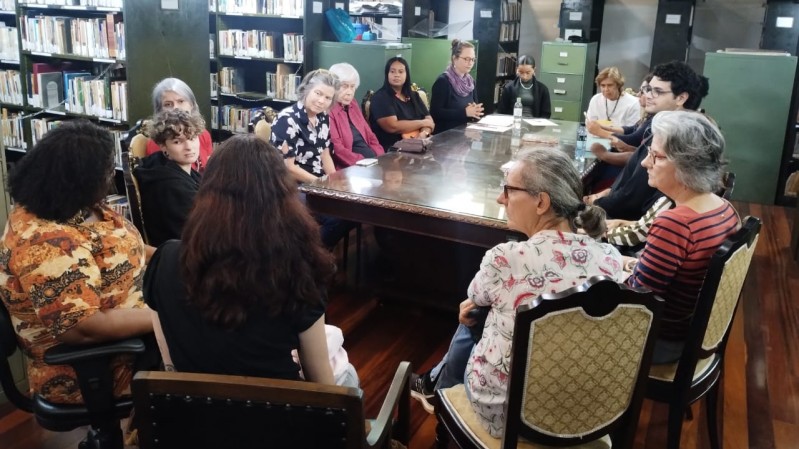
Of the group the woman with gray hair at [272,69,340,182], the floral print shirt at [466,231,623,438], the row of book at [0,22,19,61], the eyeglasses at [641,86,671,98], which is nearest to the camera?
the floral print shirt at [466,231,623,438]

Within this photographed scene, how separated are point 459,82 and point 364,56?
794mm

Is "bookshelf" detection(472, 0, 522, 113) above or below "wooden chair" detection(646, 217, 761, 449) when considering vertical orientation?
above

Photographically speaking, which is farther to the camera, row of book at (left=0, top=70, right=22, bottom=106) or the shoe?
row of book at (left=0, top=70, right=22, bottom=106)

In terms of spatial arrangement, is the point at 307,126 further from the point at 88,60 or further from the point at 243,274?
the point at 243,274

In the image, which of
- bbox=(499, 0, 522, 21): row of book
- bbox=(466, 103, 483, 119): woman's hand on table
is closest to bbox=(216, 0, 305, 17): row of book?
bbox=(466, 103, 483, 119): woman's hand on table

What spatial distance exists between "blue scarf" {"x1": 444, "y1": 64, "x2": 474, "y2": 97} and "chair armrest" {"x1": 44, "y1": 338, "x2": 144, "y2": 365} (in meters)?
4.02

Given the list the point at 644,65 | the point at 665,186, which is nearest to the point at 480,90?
the point at 644,65

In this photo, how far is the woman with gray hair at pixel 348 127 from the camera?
13.6 ft

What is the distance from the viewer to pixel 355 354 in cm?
296

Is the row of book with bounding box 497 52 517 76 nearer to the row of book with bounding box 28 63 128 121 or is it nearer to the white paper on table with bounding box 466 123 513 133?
the white paper on table with bounding box 466 123 513 133

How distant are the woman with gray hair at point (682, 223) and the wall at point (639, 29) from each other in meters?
5.92

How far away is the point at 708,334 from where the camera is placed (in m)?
Answer: 1.89

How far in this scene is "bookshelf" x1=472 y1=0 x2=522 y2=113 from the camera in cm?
749

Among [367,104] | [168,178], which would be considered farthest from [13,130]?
[168,178]
